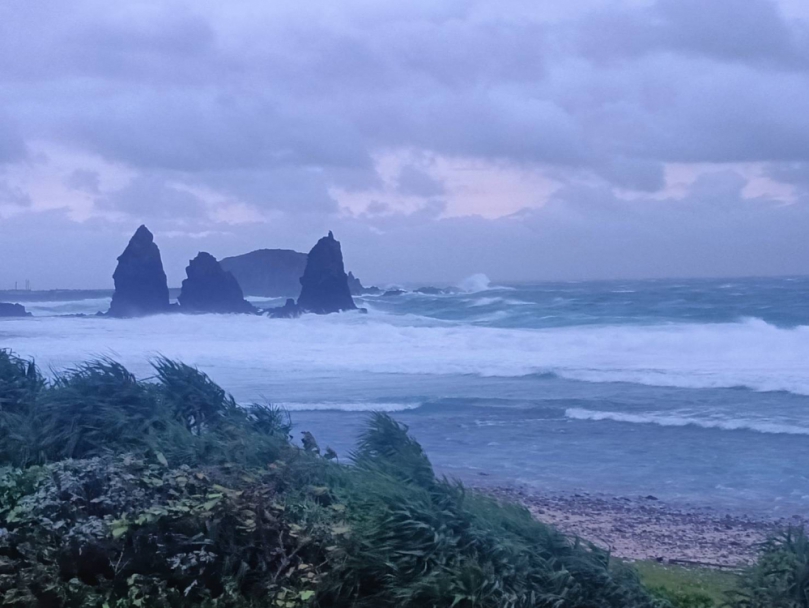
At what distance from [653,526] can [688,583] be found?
9.27ft

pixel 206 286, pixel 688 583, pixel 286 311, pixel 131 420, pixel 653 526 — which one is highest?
pixel 206 286

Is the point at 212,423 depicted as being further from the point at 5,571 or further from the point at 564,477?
the point at 564,477

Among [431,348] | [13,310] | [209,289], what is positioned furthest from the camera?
[209,289]

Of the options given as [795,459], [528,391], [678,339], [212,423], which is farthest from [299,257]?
[212,423]

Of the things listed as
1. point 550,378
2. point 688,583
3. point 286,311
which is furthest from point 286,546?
point 286,311

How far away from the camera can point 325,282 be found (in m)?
41.2

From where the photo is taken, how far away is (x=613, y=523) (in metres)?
8.68

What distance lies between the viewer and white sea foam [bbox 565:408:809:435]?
47.3 ft

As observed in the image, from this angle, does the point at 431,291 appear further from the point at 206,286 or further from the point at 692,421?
the point at 692,421

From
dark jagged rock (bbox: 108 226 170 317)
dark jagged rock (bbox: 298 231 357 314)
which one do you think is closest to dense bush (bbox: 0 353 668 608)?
dark jagged rock (bbox: 108 226 170 317)

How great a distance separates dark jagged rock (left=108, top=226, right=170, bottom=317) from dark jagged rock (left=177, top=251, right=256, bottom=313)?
54.8 inches

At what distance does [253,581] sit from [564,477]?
24.4 ft

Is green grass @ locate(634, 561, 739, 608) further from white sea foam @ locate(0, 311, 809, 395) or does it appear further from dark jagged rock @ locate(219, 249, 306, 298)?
dark jagged rock @ locate(219, 249, 306, 298)

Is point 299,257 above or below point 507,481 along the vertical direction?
above
